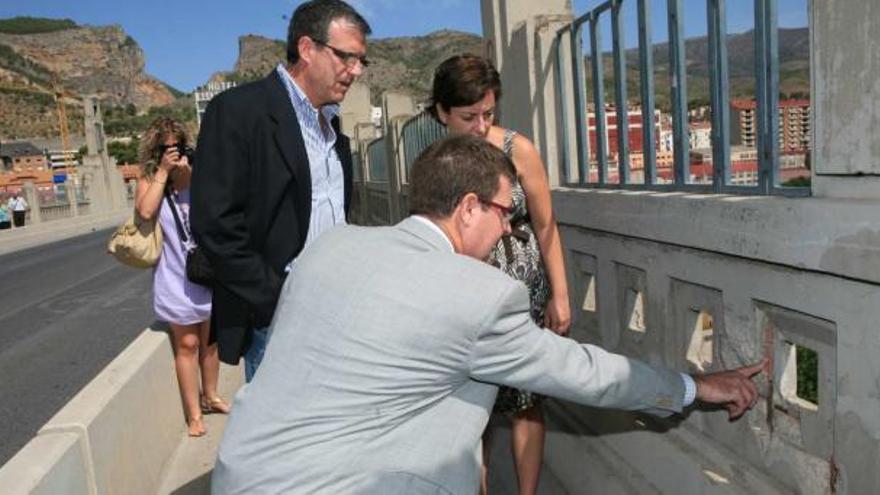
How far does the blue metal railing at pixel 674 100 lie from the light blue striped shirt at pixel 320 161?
1.19 meters

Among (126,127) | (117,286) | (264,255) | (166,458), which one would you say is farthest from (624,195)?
(126,127)

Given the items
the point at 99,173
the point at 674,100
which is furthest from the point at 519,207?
the point at 99,173

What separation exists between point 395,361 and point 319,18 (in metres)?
1.45

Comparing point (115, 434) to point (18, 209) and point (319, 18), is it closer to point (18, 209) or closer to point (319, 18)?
point (319, 18)

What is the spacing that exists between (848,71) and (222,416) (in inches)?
157

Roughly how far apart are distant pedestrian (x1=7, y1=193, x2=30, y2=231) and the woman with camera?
3282 cm

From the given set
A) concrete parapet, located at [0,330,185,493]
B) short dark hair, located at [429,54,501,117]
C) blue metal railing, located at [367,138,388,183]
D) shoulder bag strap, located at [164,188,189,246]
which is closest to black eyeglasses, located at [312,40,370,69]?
short dark hair, located at [429,54,501,117]

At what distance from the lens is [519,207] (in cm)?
297

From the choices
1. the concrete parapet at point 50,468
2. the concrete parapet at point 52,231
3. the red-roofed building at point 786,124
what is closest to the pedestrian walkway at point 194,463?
the concrete parapet at point 50,468

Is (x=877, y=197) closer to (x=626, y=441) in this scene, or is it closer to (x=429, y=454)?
(x=429, y=454)

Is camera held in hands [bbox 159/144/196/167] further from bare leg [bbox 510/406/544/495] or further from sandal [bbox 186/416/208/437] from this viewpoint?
bare leg [bbox 510/406/544/495]

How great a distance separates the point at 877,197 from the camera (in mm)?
1896

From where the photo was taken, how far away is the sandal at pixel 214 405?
481cm

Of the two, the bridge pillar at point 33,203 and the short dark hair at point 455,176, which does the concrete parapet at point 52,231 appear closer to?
the bridge pillar at point 33,203
